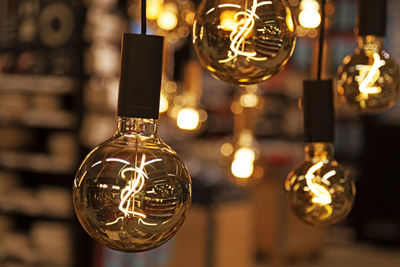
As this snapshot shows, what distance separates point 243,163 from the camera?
7.52 feet

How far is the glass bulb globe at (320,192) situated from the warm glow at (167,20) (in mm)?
1366

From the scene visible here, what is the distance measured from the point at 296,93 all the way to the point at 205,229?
5.07m

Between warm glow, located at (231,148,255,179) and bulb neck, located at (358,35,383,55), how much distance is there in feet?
4.01

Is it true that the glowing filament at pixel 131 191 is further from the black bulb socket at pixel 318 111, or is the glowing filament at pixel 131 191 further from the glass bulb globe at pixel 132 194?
the black bulb socket at pixel 318 111

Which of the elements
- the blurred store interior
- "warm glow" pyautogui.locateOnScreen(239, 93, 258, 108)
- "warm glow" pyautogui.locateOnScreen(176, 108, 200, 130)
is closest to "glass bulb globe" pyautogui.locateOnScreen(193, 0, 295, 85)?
"warm glow" pyautogui.locateOnScreen(239, 93, 258, 108)

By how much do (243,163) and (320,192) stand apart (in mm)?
1363

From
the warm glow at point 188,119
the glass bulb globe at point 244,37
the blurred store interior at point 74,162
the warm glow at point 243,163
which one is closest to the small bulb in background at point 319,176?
the glass bulb globe at point 244,37

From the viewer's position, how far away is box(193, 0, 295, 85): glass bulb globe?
0.69 meters

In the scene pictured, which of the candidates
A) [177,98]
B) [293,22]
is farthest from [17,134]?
[293,22]

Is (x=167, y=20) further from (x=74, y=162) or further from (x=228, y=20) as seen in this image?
(x=74, y=162)

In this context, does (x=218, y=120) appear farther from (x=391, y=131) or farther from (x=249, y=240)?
(x=249, y=240)

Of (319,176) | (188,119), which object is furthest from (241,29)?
(188,119)

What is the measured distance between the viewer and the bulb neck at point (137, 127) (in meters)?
0.71

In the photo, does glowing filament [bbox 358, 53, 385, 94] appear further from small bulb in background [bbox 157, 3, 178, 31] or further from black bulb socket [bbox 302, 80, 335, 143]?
small bulb in background [bbox 157, 3, 178, 31]
